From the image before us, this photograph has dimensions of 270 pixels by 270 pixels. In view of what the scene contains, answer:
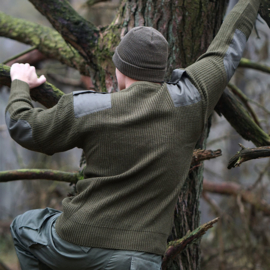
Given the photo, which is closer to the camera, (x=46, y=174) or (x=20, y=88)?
(x=20, y=88)

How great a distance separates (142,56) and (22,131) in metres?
0.61

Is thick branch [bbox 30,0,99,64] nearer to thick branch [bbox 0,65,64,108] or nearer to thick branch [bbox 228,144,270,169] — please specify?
thick branch [bbox 0,65,64,108]

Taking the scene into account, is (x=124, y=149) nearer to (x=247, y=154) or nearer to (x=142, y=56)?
(x=142, y=56)

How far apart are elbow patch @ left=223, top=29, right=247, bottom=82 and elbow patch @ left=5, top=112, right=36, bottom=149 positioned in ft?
3.13

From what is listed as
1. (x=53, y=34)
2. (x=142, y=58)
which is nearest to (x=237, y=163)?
(x=142, y=58)

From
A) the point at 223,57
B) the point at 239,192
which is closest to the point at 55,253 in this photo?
the point at 223,57

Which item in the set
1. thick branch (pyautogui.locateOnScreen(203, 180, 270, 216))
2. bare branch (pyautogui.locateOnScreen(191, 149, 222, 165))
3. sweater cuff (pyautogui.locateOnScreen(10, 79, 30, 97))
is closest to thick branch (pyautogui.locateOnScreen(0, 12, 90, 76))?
sweater cuff (pyautogui.locateOnScreen(10, 79, 30, 97))

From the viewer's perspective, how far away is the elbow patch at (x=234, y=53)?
1805 mm

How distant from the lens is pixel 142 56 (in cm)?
163

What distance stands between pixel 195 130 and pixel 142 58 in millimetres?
393

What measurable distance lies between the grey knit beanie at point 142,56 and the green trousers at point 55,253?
Answer: 757 mm

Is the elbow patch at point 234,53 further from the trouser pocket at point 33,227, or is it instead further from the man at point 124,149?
the trouser pocket at point 33,227

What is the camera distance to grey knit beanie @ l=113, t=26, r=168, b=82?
1.64m

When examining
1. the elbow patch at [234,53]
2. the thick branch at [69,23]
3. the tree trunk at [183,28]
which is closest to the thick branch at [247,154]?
the elbow patch at [234,53]
